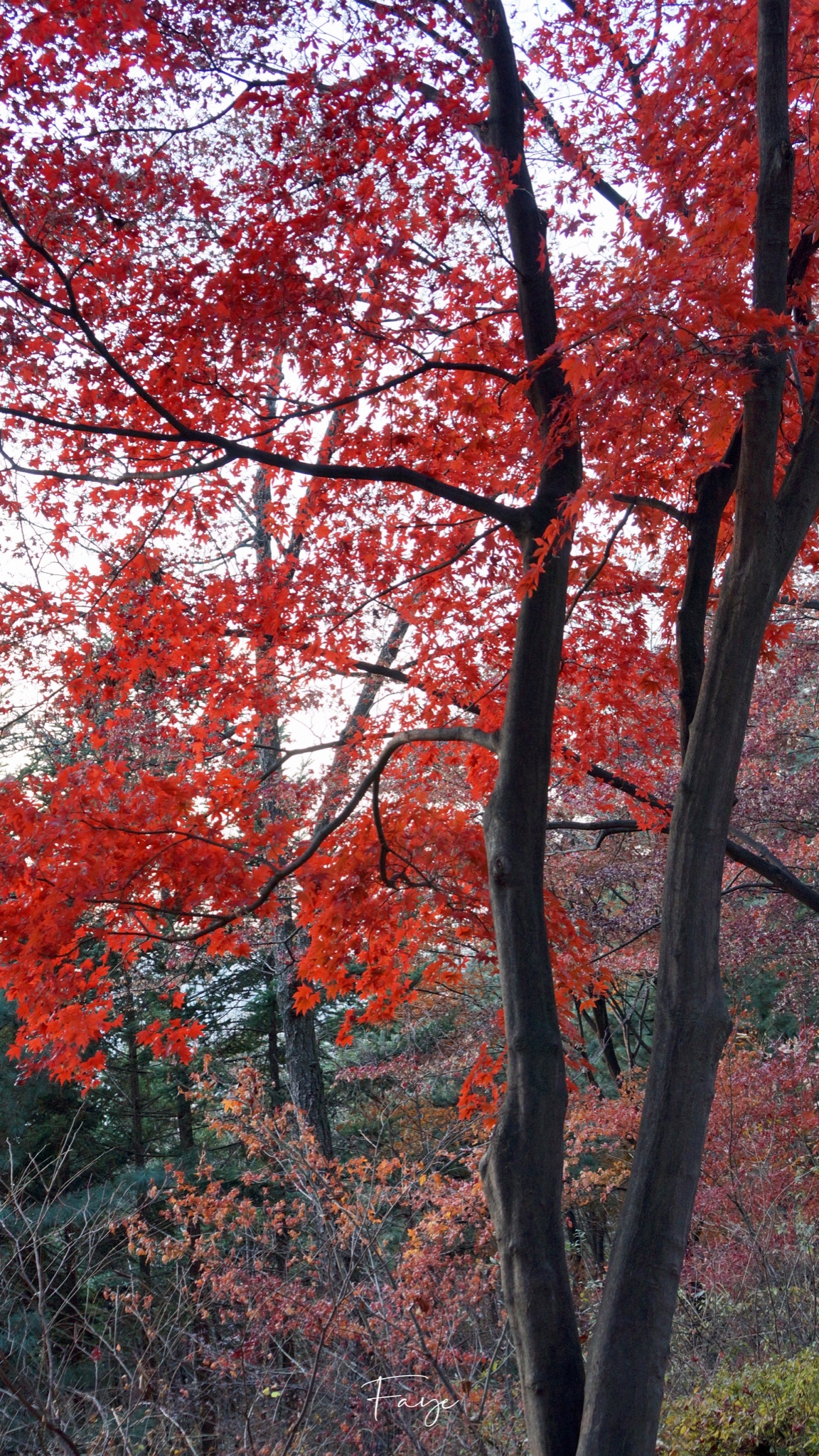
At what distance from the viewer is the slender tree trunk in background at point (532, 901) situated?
121 inches

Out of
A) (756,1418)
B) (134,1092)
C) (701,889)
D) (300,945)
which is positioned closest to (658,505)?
(701,889)

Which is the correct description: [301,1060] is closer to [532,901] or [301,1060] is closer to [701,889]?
[532,901]

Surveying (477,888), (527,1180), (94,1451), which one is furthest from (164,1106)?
(527,1180)

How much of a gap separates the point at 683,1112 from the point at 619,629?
11.9 feet

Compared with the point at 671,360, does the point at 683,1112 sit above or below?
below

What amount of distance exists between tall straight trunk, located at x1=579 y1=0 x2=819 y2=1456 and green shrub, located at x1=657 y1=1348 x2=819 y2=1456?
290cm

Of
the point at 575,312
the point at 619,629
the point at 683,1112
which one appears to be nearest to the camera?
the point at 683,1112

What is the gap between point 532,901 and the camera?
3557 millimetres

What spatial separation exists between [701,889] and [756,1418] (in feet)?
12.3

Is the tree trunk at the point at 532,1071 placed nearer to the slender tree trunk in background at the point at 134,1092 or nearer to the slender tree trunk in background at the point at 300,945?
the slender tree trunk in background at the point at 300,945

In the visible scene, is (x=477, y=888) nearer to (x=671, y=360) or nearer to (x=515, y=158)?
(x=671, y=360)

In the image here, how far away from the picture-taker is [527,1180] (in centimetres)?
321

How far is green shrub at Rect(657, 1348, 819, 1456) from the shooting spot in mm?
4918

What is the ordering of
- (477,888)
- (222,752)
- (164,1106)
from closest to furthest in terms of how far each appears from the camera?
(477,888), (222,752), (164,1106)
